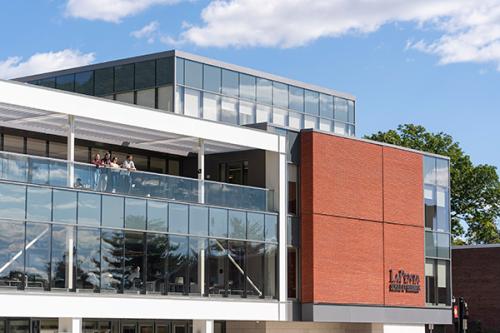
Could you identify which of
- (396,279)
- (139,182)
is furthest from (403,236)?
(139,182)

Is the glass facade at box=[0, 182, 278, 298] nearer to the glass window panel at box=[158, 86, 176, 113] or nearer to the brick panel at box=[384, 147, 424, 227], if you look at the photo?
the brick panel at box=[384, 147, 424, 227]

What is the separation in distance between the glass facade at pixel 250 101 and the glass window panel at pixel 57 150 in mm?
15742

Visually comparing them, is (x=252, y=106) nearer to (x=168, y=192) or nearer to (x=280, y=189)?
(x=280, y=189)

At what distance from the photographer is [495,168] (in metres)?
95.4

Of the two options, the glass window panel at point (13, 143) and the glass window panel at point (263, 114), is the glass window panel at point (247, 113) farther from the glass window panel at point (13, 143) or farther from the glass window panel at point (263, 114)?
the glass window panel at point (13, 143)

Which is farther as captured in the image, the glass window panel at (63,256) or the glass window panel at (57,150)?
the glass window panel at (57,150)

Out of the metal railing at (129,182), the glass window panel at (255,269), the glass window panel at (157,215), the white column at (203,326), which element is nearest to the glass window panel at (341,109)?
the metal railing at (129,182)

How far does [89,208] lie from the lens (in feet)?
138

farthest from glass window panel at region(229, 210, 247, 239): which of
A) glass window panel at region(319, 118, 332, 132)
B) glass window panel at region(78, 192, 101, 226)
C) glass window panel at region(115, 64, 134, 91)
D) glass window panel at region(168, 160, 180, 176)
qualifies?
glass window panel at region(319, 118, 332, 132)

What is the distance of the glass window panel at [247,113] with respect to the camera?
6812 cm

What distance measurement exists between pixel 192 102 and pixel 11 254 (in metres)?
26.1

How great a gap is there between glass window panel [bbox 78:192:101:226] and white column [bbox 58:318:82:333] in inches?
135

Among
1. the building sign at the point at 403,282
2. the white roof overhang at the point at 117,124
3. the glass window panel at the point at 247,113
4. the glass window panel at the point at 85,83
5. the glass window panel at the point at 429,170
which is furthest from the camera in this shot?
the glass window panel at the point at 247,113

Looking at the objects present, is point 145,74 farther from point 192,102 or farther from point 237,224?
point 237,224
